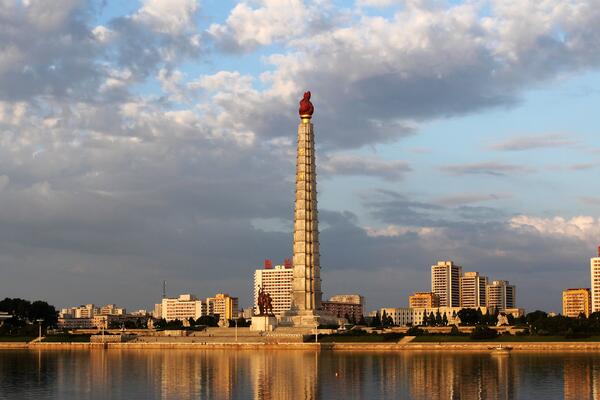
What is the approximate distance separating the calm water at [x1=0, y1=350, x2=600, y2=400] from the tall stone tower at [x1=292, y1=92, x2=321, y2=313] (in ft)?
102

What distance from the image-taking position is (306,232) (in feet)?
327

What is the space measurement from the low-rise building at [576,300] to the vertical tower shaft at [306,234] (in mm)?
97400

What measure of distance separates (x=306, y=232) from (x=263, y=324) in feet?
41.5

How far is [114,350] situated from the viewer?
83.0m

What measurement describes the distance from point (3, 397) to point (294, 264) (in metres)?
62.6

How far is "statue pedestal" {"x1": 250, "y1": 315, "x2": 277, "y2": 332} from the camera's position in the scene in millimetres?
92250

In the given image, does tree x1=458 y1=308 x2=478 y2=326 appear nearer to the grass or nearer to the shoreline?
the shoreline

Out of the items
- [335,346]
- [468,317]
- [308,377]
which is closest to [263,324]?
[335,346]

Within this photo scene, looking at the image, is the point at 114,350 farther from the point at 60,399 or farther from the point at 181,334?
the point at 60,399

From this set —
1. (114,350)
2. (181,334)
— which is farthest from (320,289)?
(114,350)

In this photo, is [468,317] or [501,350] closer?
[501,350]

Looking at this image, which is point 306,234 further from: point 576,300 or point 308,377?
point 576,300

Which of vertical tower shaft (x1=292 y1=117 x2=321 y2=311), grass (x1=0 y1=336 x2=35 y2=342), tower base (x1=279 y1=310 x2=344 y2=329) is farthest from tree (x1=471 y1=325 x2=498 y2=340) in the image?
grass (x1=0 y1=336 x2=35 y2=342)

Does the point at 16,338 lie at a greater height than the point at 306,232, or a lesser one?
lesser
